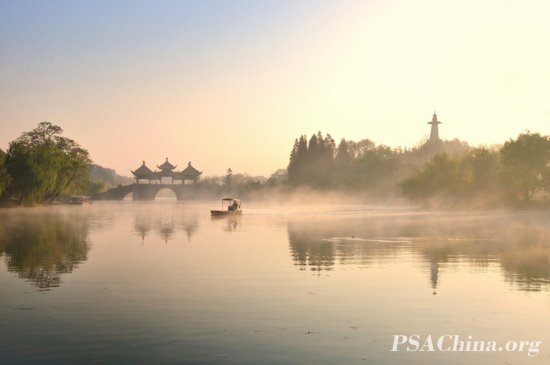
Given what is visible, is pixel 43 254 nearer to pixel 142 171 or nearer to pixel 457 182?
pixel 457 182

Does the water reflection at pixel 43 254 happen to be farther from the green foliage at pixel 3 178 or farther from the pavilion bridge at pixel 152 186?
the pavilion bridge at pixel 152 186

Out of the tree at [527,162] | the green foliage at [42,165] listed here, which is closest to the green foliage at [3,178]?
the green foliage at [42,165]

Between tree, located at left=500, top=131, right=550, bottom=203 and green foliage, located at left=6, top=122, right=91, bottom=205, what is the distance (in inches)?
2156

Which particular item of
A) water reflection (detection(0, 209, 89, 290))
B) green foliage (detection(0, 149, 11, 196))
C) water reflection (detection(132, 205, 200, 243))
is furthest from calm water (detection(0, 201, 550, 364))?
green foliage (detection(0, 149, 11, 196))

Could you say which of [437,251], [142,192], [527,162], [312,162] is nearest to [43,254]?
[437,251]

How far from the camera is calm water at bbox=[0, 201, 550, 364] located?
8.60 meters

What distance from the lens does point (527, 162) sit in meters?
66.2

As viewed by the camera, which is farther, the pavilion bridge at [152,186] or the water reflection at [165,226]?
the pavilion bridge at [152,186]

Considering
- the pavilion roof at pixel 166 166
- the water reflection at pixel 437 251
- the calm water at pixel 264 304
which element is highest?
the pavilion roof at pixel 166 166

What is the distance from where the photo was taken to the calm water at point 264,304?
28.2ft

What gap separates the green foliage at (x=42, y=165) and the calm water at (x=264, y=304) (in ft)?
146

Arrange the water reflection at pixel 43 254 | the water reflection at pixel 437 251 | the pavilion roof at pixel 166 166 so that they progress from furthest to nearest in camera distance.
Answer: the pavilion roof at pixel 166 166
the water reflection at pixel 437 251
the water reflection at pixel 43 254

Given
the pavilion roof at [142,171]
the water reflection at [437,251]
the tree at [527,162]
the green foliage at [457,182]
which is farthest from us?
the pavilion roof at [142,171]

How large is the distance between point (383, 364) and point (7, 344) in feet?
19.1
